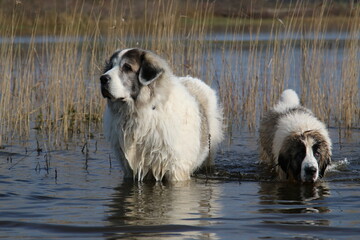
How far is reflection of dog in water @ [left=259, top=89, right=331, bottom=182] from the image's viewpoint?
601 centimetres

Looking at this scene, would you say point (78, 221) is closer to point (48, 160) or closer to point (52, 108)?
point (48, 160)

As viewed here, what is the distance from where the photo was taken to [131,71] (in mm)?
5652

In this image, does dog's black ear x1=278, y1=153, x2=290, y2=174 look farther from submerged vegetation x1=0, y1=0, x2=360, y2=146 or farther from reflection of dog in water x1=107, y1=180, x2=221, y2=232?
submerged vegetation x1=0, y1=0, x2=360, y2=146

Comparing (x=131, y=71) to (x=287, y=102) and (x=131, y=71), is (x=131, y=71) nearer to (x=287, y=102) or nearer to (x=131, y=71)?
(x=131, y=71)

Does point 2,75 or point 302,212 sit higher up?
point 2,75

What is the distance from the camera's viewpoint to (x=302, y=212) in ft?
16.5

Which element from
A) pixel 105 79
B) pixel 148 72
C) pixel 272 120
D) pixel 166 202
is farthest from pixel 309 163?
pixel 105 79

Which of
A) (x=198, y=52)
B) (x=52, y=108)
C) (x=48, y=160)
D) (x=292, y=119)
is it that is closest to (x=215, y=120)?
(x=292, y=119)

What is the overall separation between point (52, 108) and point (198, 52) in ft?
7.71

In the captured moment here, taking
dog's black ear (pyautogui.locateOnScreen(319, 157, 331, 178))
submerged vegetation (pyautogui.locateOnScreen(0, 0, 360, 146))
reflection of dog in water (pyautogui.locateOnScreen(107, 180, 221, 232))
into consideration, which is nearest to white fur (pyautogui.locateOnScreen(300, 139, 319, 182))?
dog's black ear (pyautogui.locateOnScreen(319, 157, 331, 178))

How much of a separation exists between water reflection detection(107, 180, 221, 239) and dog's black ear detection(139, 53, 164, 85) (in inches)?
40.5

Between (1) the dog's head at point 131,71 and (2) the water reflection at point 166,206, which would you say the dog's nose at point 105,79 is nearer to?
(1) the dog's head at point 131,71

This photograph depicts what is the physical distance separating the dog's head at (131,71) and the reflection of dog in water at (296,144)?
4.96 feet

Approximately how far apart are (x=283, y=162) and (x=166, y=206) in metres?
1.61
